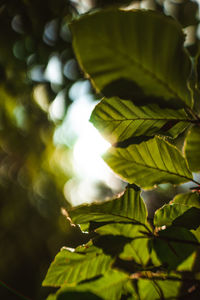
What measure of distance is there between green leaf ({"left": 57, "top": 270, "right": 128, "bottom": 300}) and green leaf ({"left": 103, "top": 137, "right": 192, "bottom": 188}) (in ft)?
0.52

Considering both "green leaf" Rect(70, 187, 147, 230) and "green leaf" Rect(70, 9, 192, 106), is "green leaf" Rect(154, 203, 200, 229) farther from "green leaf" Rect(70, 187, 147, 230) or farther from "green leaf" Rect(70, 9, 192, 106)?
"green leaf" Rect(70, 9, 192, 106)

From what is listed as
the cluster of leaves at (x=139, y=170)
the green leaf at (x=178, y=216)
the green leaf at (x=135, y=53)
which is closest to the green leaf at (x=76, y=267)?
the cluster of leaves at (x=139, y=170)

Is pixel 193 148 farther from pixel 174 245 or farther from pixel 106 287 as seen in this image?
pixel 106 287

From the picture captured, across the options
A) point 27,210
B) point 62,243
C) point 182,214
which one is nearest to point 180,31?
point 182,214

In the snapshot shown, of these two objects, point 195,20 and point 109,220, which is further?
point 195,20

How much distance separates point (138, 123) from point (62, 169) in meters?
3.01

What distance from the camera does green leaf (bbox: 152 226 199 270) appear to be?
1.40 ft

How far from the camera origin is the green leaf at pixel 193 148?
1.37ft

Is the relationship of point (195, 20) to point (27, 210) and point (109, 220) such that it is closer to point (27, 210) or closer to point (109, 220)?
point (109, 220)

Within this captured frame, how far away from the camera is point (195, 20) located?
1941 mm

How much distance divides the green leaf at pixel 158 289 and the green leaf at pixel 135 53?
30cm

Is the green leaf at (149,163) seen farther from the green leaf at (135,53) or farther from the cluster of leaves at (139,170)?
the green leaf at (135,53)

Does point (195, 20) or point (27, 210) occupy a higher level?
point (195, 20)

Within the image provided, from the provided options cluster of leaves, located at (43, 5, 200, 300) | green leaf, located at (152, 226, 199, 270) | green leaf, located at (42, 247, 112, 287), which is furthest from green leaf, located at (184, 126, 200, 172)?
green leaf, located at (42, 247, 112, 287)
